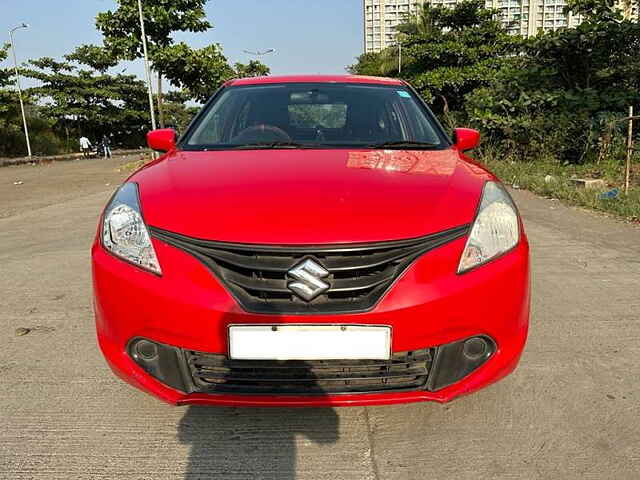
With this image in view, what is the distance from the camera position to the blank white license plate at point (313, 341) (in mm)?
1579

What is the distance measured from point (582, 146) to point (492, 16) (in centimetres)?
1529

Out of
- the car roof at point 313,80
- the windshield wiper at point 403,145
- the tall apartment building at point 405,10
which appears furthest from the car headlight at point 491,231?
the tall apartment building at point 405,10

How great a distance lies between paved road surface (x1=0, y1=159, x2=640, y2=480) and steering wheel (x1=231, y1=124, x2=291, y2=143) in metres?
1.27

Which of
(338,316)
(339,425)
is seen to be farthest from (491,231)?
(339,425)

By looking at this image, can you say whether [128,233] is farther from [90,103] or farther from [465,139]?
[90,103]

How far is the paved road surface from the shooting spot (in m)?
1.73

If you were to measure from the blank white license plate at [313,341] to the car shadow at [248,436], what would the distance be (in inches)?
1.7

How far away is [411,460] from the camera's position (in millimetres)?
1765

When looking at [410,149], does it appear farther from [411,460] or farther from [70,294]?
[70,294]

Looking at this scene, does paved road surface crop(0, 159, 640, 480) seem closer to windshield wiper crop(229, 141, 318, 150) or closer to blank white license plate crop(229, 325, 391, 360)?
blank white license plate crop(229, 325, 391, 360)

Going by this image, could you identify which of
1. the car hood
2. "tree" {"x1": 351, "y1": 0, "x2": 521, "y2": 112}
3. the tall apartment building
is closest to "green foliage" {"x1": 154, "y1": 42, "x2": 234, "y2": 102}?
"tree" {"x1": 351, "y1": 0, "x2": 521, "y2": 112}

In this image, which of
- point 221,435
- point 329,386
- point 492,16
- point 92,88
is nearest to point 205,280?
point 329,386

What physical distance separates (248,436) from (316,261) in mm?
741

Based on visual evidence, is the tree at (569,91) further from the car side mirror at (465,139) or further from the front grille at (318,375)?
the front grille at (318,375)
